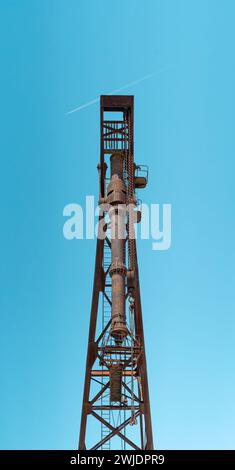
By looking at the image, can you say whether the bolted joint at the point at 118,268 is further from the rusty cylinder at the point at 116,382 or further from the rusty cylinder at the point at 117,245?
the rusty cylinder at the point at 116,382

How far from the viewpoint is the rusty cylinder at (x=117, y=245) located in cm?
1889

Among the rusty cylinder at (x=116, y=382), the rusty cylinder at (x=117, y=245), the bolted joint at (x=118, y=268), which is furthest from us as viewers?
the bolted joint at (x=118, y=268)

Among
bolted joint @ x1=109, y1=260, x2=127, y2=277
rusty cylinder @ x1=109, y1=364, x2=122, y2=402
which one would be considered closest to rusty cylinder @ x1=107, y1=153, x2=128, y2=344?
bolted joint @ x1=109, y1=260, x2=127, y2=277

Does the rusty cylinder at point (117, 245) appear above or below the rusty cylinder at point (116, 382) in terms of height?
above

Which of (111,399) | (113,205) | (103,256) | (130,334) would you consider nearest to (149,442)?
(111,399)

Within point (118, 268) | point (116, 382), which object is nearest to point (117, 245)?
point (118, 268)

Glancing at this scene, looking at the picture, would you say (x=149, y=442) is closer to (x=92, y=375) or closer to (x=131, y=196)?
(x=92, y=375)

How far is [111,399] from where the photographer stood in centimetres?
1875

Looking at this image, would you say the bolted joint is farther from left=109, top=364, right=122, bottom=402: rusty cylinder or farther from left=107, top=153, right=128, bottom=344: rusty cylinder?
left=109, top=364, right=122, bottom=402: rusty cylinder

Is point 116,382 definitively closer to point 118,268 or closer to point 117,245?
point 118,268

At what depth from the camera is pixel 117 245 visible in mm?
20094

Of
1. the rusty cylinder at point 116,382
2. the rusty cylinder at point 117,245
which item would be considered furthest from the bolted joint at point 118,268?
the rusty cylinder at point 116,382
